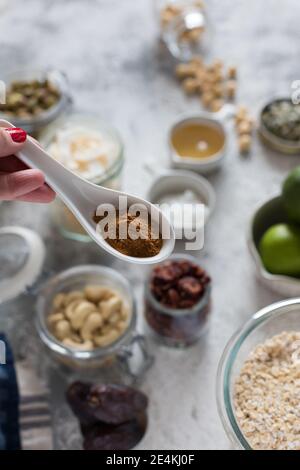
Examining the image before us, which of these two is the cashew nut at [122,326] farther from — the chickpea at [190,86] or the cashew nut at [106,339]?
the chickpea at [190,86]

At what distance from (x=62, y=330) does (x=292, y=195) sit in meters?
0.38

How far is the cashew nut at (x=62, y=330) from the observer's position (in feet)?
3.04

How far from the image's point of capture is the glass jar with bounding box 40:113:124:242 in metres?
1.05

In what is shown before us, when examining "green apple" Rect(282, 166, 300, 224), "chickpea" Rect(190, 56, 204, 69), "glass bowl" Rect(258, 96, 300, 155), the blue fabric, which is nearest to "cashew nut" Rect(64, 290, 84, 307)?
the blue fabric

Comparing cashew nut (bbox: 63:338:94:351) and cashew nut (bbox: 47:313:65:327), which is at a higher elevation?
cashew nut (bbox: 47:313:65:327)

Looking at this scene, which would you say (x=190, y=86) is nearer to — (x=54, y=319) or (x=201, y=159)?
(x=201, y=159)

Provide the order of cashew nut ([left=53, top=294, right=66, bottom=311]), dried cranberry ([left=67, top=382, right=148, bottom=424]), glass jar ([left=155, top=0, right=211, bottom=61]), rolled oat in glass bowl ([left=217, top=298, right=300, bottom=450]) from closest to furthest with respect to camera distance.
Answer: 1. rolled oat in glass bowl ([left=217, top=298, right=300, bottom=450])
2. dried cranberry ([left=67, top=382, right=148, bottom=424])
3. cashew nut ([left=53, top=294, right=66, bottom=311])
4. glass jar ([left=155, top=0, right=211, bottom=61])

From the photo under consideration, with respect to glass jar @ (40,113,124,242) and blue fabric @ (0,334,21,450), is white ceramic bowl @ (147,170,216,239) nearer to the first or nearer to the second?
glass jar @ (40,113,124,242)

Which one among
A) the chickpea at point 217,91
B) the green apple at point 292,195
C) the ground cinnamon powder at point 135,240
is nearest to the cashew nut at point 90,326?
the ground cinnamon powder at point 135,240

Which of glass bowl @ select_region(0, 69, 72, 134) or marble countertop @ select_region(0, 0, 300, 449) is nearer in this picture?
marble countertop @ select_region(0, 0, 300, 449)

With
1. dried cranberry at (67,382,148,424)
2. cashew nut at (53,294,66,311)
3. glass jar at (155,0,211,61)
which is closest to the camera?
dried cranberry at (67,382,148,424)

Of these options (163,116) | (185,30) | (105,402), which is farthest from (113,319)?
(185,30)

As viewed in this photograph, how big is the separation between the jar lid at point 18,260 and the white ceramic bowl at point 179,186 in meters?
0.20

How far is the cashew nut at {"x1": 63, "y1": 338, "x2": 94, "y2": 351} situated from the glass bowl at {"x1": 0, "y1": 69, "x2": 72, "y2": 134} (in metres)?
0.45
